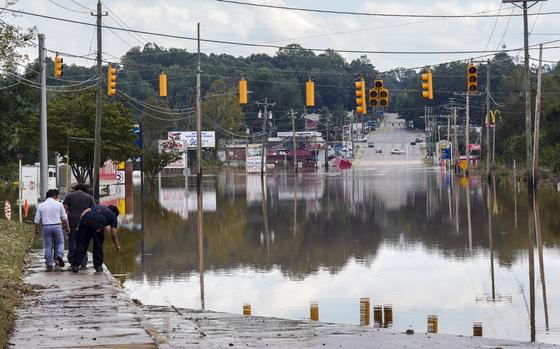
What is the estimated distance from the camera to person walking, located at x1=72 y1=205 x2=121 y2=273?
21578 millimetres

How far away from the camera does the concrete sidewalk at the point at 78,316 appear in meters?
13.1

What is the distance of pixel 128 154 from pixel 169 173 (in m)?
74.9

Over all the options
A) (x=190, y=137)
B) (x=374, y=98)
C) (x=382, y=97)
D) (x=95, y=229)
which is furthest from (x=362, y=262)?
(x=190, y=137)

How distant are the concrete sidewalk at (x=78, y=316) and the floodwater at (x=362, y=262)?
115cm

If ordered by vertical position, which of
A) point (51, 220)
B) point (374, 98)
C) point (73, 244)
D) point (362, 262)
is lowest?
point (362, 262)

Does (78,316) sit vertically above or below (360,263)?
above

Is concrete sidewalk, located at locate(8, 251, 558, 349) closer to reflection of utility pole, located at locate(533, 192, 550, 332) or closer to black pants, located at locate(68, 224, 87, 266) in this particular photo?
reflection of utility pole, located at locate(533, 192, 550, 332)

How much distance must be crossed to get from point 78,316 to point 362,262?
11.2 metres

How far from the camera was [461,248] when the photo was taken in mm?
28719

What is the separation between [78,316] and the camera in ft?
50.5

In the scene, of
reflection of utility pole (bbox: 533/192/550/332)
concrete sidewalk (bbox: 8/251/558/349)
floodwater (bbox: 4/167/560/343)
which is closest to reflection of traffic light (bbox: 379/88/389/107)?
floodwater (bbox: 4/167/560/343)

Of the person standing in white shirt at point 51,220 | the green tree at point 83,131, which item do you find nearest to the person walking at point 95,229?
the person standing in white shirt at point 51,220

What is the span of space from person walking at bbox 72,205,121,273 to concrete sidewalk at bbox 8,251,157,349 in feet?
1.71

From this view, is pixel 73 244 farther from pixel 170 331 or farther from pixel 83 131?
pixel 83 131
